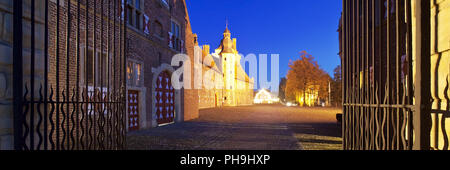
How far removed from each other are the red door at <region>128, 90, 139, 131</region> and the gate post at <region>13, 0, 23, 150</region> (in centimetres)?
789

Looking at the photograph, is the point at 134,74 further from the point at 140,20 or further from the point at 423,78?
the point at 423,78

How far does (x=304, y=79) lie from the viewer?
124 ft

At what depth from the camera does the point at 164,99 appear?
13.3 m

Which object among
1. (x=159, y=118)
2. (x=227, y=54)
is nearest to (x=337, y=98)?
(x=227, y=54)

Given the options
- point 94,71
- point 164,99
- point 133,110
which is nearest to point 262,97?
point 164,99

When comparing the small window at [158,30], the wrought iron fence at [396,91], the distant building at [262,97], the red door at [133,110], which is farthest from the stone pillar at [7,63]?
the distant building at [262,97]

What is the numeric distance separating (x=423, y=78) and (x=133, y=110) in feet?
33.5

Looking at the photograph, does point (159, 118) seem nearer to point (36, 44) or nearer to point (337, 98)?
point (36, 44)

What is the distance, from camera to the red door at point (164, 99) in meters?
12.7

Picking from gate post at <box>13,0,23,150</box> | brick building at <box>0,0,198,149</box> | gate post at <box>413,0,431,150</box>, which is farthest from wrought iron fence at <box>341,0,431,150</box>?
gate post at <box>13,0,23,150</box>

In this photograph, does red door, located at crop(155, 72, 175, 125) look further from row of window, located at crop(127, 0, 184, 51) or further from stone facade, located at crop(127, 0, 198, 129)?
row of window, located at crop(127, 0, 184, 51)

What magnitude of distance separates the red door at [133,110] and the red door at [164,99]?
1711mm

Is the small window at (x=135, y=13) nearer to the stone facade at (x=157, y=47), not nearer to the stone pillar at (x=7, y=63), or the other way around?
the stone facade at (x=157, y=47)
